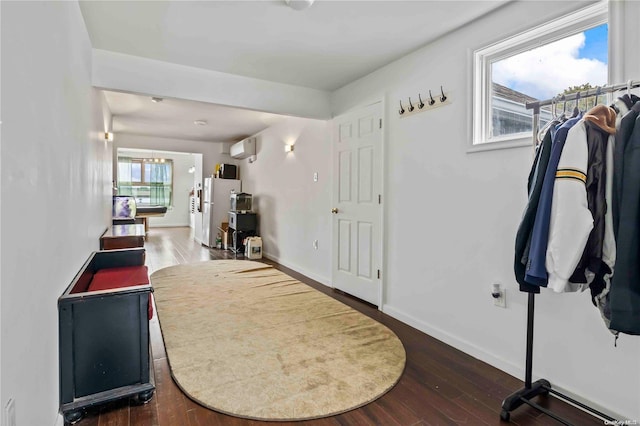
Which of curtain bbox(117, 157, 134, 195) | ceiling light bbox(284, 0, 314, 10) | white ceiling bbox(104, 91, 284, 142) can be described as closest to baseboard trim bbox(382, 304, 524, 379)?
ceiling light bbox(284, 0, 314, 10)

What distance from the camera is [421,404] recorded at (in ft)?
6.06

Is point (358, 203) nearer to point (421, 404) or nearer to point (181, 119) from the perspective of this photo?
point (421, 404)

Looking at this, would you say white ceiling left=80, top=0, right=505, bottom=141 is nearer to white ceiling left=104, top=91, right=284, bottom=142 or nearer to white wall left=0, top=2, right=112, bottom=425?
white wall left=0, top=2, right=112, bottom=425

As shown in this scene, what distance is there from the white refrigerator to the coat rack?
5.12m

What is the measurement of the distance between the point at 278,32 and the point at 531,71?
185 centimetres

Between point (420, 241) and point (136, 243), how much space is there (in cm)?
291

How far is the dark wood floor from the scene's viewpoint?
1699 millimetres

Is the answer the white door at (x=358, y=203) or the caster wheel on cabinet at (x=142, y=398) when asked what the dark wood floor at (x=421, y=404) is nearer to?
the caster wheel on cabinet at (x=142, y=398)

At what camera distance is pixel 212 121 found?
5680 millimetres

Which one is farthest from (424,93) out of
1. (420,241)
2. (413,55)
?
(420,241)

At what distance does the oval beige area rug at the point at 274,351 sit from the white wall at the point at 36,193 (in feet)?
→ 2.70

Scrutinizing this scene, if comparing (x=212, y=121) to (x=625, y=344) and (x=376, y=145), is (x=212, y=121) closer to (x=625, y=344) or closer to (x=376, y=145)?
(x=376, y=145)

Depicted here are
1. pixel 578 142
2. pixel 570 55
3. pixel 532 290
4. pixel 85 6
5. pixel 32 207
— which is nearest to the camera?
pixel 32 207

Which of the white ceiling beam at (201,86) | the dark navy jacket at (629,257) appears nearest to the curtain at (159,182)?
the white ceiling beam at (201,86)
